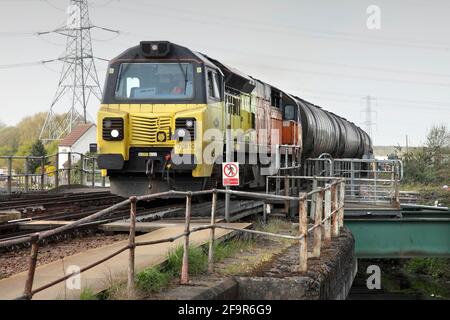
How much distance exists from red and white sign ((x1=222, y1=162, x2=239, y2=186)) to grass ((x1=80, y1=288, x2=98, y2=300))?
565 cm

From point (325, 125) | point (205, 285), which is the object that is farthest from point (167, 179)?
point (325, 125)

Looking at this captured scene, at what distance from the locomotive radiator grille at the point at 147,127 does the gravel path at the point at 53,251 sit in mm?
2877

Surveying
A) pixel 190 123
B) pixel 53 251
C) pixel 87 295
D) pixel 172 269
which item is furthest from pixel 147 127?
pixel 87 295

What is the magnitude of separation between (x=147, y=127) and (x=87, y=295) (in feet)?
24.9

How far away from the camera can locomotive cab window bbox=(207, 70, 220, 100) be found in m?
13.1

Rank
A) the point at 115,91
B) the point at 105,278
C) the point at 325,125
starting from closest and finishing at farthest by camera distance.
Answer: the point at 105,278, the point at 115,91, the point at 325,125

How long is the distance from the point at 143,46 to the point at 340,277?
637cm

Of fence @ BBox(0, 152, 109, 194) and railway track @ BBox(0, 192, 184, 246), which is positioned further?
fence @ BBox(0, 152, 109, 194)

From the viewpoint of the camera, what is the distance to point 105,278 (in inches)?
246

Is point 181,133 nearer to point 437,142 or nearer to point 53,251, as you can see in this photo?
point 53,251

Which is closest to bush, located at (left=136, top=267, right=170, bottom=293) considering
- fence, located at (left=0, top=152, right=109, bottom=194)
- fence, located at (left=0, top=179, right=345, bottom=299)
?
fence, located at (left=0, top=179, right=345, bottom=299)

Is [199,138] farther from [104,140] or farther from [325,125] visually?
[325,125]

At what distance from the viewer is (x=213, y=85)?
43.7ft

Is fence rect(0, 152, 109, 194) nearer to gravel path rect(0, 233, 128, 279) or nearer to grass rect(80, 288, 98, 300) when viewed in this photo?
gravel path rect(0, 233, 128, 279)
